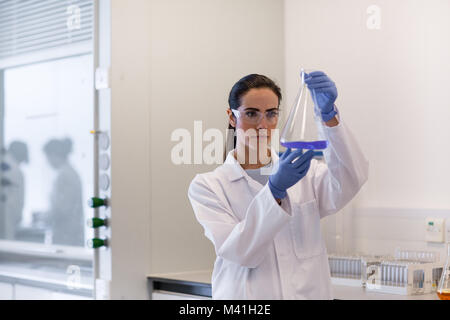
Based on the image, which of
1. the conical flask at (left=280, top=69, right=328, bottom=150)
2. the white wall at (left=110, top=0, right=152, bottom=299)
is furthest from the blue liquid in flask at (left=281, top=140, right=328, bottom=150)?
the white wall at (left=110, top=0, right=152, bottom=299)

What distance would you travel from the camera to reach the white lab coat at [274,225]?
52.7 inches

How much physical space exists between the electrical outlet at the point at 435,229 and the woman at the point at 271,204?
1267 mm

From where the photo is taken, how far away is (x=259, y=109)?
4.77ft

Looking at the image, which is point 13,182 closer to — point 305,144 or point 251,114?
point 251,114

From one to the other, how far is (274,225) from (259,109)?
303mm

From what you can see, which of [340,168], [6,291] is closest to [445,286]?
[340,168]

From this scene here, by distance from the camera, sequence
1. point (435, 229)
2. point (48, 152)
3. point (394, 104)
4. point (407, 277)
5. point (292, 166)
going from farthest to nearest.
Result: point (48, 152) → point (394, 104) → point (435, 229) → point (407, 277) → point (292, 166)

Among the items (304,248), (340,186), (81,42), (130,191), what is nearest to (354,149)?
(340,186)

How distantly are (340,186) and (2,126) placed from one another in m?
2.36

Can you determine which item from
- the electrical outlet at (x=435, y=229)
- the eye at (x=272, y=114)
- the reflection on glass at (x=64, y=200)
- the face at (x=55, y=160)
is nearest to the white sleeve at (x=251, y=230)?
the eye at (x=272, y=114)

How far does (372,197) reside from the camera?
2928 millimetres

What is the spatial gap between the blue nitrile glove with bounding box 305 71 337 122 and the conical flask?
14 millimetres

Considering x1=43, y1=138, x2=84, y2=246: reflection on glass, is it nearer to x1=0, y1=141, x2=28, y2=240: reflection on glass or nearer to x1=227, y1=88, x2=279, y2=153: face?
x1=0, y1=141, x2=28, y2=240: reflection on glass

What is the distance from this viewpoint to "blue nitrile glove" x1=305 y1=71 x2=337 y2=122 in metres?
1.35
